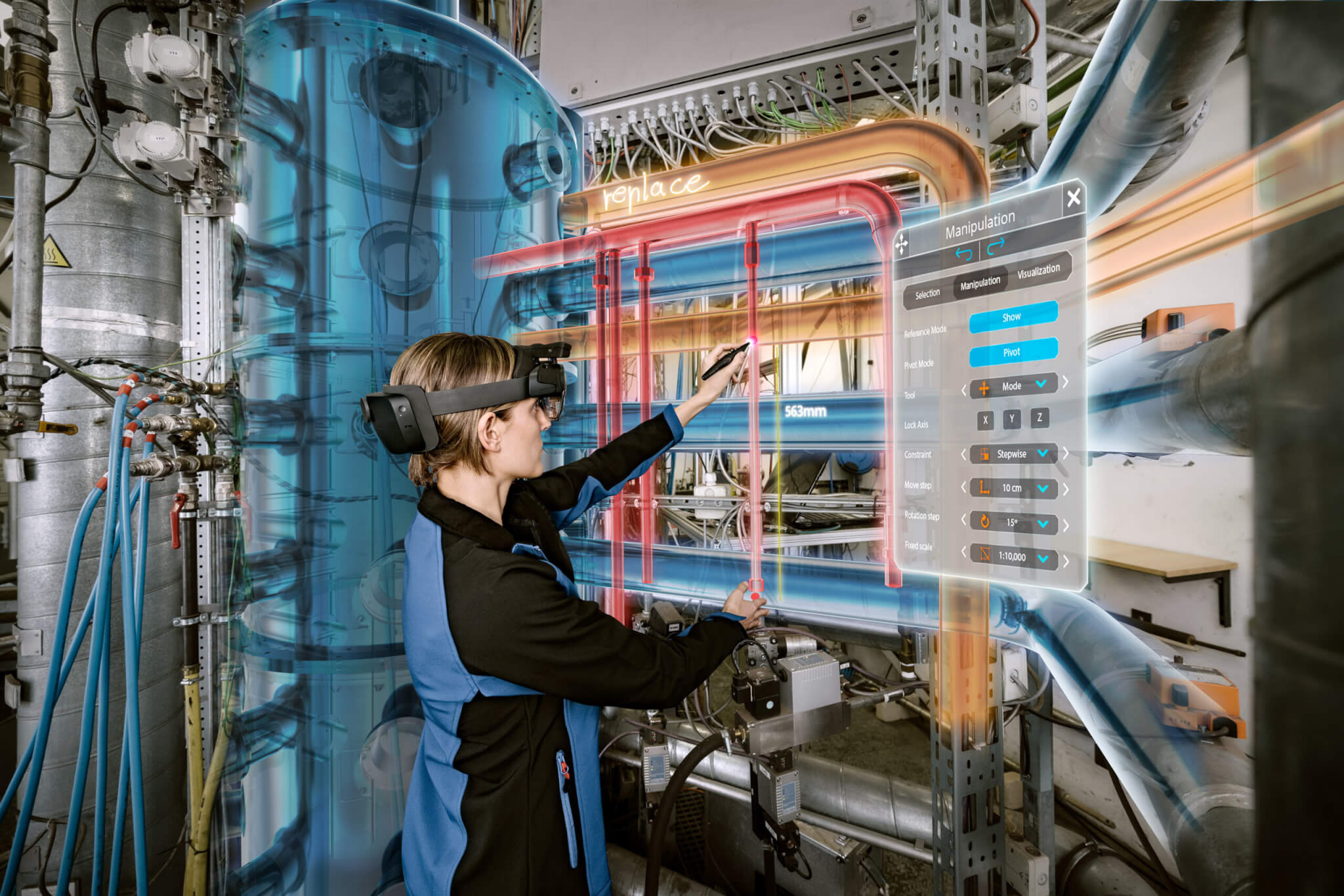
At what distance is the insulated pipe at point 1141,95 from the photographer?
59 cm

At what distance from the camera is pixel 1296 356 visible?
303mm

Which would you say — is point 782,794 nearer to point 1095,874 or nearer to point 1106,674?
point 1106,674

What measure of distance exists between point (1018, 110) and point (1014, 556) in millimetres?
841

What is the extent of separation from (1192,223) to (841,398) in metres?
0.69

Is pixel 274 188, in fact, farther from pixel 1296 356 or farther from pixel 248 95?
pixel 1296 356

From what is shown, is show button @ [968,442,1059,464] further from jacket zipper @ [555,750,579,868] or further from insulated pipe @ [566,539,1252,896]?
jacket zipper @ [555,750,579,868]

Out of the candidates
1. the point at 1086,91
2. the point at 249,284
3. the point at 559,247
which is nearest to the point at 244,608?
the point at 249,284

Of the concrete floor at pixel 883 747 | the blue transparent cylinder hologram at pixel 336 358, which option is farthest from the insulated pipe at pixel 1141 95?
the concrete floor at pixel 883 747

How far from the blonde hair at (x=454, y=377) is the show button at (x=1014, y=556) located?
2.92 ft

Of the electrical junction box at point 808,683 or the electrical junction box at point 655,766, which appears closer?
the electrical junction box at point 808,683

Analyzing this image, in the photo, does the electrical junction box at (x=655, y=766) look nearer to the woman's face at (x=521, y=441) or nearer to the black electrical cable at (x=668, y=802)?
the black electrical cable at (x=668, y=802)

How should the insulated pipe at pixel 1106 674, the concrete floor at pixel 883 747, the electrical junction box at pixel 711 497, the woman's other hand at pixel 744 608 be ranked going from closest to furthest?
the insulated pipe at pixel 1106 674
the woman's other hand at pixel 744 608
the electrical junction box at pixel 711 497
the concrete floor at pixel 883 747

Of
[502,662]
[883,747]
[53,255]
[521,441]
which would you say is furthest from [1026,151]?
[883,747]

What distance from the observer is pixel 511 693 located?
787 mm
